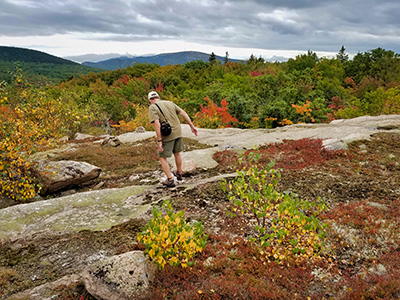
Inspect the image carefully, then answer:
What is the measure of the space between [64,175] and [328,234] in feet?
28.6

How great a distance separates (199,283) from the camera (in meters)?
4.25

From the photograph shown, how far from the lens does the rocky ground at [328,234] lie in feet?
14.5

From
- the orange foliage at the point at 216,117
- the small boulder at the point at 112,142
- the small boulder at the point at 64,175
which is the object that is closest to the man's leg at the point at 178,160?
the small boulder at the point at 64,175

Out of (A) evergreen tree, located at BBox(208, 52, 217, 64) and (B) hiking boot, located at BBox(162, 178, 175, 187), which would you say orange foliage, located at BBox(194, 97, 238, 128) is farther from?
(A) evergreen tree, located at BBox(208, 52, 217, 64)

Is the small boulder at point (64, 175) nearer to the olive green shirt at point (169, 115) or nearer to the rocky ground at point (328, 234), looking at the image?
the rocky ground at point (328, 234)

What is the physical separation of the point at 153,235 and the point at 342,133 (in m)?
12.8

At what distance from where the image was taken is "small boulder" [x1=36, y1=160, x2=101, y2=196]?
389 inches

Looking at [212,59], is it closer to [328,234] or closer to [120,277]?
[328,234]

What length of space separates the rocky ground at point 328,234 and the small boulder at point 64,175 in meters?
0.49

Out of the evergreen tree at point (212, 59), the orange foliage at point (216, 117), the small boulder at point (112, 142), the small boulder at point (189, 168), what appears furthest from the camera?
the evergreen tree at point (212, 59)

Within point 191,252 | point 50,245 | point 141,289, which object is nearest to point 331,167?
point 191,252

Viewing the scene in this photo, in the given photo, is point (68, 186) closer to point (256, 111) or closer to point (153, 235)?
point (153, 235)

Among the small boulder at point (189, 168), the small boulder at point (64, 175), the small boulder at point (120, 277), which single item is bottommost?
the small boulder at point (64, 175)

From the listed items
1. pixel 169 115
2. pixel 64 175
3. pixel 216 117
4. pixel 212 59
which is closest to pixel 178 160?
pixel 169 115
